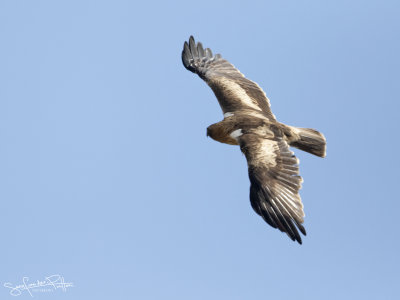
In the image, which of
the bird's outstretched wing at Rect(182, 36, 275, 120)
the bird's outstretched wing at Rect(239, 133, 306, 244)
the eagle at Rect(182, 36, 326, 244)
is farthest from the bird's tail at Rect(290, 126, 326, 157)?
the bird's outstretched wing at Rect(182, 36, 275, 120)

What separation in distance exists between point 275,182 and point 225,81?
4.71 m

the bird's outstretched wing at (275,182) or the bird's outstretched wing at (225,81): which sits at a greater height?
the bird's outstretched wing at (225,81)

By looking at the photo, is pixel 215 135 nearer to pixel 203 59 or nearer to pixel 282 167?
pixel 282 167

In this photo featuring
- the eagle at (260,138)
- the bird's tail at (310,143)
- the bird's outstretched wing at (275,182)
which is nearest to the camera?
the bird's outstretched wing at (275,182)

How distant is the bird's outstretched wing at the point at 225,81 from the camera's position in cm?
1473

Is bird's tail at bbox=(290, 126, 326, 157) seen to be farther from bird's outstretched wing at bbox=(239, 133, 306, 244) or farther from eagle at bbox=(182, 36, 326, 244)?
bird's outstretched wing at bbox=(239, 133, 306, 244)

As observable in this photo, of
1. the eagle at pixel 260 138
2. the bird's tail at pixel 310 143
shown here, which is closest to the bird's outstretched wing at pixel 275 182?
the eagle at pixel 260 138

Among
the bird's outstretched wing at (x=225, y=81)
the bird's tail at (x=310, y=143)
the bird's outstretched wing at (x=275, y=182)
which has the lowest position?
the bird's outstretched wing at (x=275, y=182)

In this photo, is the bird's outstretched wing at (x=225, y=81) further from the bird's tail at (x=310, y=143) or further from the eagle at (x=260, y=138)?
the bird's tail at (x=310, y=143)

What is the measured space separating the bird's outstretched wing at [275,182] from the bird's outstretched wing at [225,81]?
6.47ft

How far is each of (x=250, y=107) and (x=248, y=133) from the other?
5.85 ft

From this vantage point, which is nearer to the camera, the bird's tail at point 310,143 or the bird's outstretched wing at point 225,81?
the bird's tail at point 310,143

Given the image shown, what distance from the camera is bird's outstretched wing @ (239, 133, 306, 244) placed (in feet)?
35.7

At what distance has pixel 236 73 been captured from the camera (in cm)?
1612
